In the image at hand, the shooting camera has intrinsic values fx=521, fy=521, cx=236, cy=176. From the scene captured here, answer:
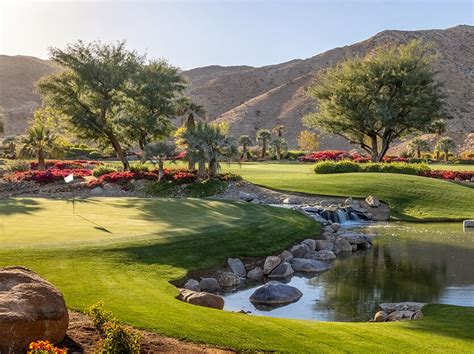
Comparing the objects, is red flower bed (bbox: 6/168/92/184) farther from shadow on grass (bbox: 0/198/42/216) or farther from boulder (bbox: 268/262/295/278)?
boulder (bbox: 268/262/295/278)

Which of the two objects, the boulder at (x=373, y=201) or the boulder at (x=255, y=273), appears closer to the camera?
the boulder at (x=255, y=273)

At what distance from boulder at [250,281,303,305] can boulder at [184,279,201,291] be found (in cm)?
179

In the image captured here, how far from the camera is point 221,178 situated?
1567 inches

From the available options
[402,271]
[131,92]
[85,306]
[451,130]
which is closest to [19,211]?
[85,306]

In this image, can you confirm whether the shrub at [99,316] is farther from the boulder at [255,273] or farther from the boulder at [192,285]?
the boulder at [255,273]

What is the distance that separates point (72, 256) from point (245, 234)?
8.30 meters

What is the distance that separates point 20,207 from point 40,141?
85.1ft

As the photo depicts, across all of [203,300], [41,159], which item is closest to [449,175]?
[41,159]

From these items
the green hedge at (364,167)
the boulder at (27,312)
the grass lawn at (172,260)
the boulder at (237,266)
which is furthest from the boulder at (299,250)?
the green hedge at (364,167)

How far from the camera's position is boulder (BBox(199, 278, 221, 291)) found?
56.9 ft

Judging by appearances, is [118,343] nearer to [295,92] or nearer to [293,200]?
[293,200]

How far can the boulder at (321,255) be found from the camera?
2277cm

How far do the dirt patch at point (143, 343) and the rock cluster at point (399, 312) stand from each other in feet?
21.2

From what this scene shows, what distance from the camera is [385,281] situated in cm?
1920
